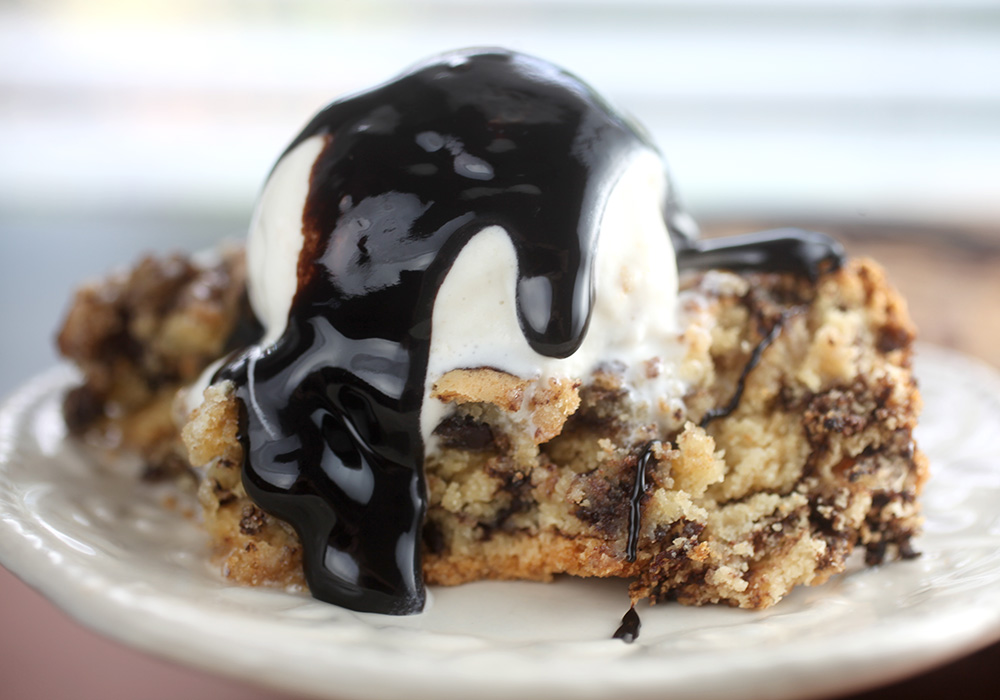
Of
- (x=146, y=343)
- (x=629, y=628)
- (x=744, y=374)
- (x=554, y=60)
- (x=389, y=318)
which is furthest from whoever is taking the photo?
(x=554, y=60)

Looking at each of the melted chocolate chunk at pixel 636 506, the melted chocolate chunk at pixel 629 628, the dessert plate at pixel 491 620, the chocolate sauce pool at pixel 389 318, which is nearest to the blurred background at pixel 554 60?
the dessert plate at pixel 491 620

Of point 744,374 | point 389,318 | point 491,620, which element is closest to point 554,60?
point 744,374

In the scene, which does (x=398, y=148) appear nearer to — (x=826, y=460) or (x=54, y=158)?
(x=826, y=460)

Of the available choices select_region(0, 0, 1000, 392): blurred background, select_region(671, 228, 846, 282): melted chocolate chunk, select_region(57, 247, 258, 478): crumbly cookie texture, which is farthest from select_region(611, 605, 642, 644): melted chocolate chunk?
select_region(0, 0, 1000, 392): blurred background

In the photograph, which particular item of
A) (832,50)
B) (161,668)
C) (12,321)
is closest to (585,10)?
(832,50)

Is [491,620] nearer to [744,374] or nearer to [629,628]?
[629,628]
